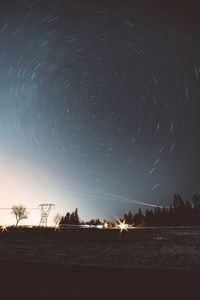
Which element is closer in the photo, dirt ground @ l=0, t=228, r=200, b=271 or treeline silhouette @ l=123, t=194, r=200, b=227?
dirt ground @ l=0, t=228, r=200, b=271

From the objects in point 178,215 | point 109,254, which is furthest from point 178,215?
point 109,254

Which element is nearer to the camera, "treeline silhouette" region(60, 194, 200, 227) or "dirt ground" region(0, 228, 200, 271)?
"dirt ground" region(0, 228, 200, 271)

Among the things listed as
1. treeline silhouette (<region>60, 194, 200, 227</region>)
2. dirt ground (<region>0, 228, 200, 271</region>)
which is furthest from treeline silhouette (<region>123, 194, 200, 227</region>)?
dirt ground (<region>0, 228, 200, 271</region>)

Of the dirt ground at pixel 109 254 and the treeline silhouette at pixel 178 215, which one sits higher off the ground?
the treeline silhouette at pixel 178 215

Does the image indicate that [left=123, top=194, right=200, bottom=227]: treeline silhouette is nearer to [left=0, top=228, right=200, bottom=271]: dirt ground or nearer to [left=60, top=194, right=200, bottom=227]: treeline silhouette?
[left=60, top=194, right=200, bottom=227]: treeline silhouette

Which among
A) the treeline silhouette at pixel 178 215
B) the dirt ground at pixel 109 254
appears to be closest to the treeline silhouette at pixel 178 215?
the treeline silhouette at pixel 178 215

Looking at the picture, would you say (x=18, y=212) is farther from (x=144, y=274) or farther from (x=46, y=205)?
(x=144, y=274)

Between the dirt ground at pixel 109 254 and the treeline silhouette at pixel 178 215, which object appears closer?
the dirt ground at pixel 109 254

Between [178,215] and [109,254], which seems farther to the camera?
[178,215]

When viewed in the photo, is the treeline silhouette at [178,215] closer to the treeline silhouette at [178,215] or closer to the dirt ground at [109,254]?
the treeline silhouette at [178,215]

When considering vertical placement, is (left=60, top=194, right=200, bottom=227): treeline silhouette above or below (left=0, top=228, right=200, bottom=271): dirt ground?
above

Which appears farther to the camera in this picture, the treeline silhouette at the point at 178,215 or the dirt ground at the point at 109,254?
the treeline silhouette at the point at 178,215

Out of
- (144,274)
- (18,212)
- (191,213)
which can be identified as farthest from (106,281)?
(191,213)

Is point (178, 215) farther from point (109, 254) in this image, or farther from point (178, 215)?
point (109, 254)
